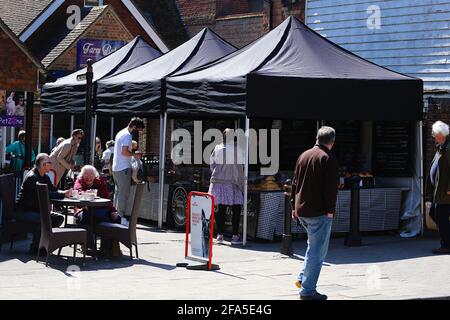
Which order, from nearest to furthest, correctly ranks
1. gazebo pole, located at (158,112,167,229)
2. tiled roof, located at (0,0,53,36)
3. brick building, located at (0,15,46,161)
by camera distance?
brick building, located at (0,15,46,161)
gazebo pole, located at (158,112,167,229)
tiled roof, located at (0,0,53,36)

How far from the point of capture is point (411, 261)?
13.2 m

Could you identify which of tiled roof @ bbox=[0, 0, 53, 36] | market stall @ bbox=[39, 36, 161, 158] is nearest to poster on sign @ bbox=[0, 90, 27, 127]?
market stall @ bbox=[39, 36, 161, 158]

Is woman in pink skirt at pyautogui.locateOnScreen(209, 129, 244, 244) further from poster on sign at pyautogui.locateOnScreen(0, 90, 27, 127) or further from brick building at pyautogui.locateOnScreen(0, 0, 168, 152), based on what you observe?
brick building at pyautogui.locateOnScreen(0, 0, 168, 152)

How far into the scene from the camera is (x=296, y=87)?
14180 millimetres

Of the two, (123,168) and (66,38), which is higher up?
(66,38)

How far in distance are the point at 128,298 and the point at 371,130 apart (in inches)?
362

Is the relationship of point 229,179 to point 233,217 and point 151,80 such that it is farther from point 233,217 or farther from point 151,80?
point 151,80

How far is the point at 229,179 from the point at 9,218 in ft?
11.2

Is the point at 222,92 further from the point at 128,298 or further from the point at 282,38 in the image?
the point at 128,298

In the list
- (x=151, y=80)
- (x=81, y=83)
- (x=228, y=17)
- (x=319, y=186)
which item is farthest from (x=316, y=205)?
(x=228, y=17)

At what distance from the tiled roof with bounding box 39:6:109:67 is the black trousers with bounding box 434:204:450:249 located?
15604 mm

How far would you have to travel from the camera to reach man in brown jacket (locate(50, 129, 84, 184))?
58.5 ft

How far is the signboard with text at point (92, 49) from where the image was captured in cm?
2744
